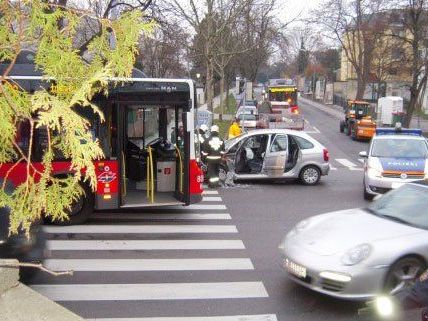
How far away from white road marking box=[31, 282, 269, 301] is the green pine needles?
3.28 m

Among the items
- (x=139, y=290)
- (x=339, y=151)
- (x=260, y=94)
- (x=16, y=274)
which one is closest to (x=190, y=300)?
(x=139, y=290)

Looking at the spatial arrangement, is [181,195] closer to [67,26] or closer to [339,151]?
[67,26]

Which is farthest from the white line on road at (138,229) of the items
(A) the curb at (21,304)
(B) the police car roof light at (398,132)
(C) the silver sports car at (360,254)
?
(B) the police car roof light at (398,132)

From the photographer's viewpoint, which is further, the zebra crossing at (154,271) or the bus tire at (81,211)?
the bus tire at (81,211)

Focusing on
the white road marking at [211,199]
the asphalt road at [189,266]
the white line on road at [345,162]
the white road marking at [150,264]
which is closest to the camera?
the asphalt road at [189,266]

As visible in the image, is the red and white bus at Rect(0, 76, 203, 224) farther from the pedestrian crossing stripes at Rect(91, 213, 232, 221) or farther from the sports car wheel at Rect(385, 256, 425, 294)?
the sports car wheel at Rect(385, 256, 425, 294)

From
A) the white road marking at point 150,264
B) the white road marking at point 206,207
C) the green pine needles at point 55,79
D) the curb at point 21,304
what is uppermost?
the green pine needles at point 55,79

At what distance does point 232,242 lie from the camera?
10.0 meters

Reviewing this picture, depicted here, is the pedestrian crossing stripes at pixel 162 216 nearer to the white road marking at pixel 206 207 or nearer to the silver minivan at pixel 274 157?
the white road marking at pixel 206 207

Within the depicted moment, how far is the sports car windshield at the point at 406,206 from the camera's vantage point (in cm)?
736

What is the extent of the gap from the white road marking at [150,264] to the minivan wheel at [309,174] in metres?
8.50

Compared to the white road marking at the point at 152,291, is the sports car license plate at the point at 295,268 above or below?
above

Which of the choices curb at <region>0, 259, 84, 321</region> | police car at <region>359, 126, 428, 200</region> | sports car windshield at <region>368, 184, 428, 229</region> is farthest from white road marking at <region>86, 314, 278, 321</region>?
police car at <region>359, 126, 428, 200</region>

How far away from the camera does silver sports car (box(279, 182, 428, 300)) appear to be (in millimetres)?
6516
